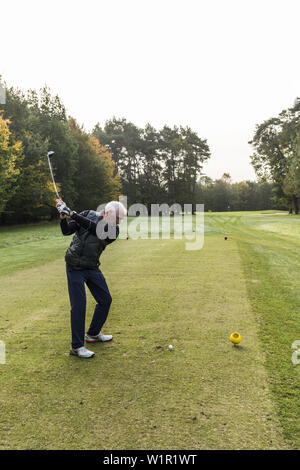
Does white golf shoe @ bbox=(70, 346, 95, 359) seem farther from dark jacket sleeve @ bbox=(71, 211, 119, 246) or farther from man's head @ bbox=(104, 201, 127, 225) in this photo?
man's head @ bbox=(104, 201, 127, 225)

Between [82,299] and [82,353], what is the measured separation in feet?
2.66

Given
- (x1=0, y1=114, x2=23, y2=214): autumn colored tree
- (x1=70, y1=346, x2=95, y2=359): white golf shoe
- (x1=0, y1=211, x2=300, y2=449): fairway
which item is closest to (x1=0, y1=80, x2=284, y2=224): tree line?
(x1=0, y1=114, x2=23, y2=214): autumn colored tree

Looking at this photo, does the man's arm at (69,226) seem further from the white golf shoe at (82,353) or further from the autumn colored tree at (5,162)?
the autumn colored tree at (5,162)

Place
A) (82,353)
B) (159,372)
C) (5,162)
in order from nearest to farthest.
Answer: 1. (159,372)
2. (82,353)
3. (5,162)

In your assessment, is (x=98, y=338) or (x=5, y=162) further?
(x=5, y=162)

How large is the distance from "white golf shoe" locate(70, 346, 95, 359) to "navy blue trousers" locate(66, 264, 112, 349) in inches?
2.4

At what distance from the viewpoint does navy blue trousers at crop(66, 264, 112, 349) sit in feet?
16.6

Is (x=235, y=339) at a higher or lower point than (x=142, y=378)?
higher

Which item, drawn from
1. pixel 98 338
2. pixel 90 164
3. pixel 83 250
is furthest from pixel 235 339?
pixel 90 164

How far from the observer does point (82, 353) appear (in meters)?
4.92

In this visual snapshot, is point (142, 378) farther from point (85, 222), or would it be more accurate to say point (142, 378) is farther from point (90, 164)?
point (90, 164)

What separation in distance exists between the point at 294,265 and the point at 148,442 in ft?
35.2
